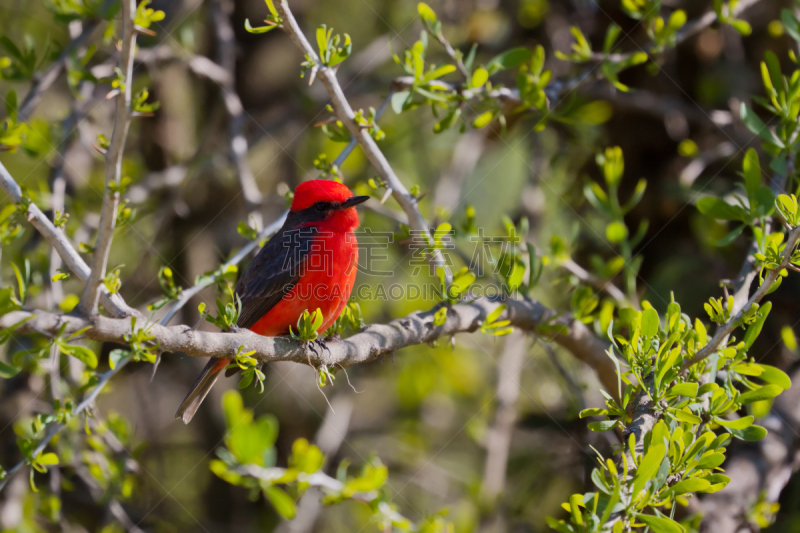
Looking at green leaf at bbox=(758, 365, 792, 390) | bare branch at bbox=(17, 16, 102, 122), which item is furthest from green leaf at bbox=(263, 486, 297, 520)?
bare branch at bbox=(17, 16, 102, 122)

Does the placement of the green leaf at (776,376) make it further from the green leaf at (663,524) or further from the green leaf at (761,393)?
the green leaf at (663,524)

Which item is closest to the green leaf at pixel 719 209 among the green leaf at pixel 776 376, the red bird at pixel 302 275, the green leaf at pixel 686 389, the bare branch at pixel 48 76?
the green leaf at pixel 776 376

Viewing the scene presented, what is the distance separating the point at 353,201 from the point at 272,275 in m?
0.66

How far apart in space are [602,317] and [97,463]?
292cm

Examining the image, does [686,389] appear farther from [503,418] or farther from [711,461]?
[503,418]

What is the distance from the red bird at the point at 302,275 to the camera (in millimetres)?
3686

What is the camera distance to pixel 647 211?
429 centimetres

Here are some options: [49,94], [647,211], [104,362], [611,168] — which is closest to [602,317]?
[611,168]

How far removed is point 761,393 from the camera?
214cm

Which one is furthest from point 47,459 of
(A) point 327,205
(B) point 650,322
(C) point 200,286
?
(B) point 650,322

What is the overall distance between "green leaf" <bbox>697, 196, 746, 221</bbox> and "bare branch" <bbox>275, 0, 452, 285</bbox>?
1.13 metres

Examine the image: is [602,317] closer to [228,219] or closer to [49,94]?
[228,219]

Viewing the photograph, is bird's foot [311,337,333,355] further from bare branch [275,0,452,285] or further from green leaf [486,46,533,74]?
green leaf [486,46,533,74]

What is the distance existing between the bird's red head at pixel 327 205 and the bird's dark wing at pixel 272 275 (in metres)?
0.12
